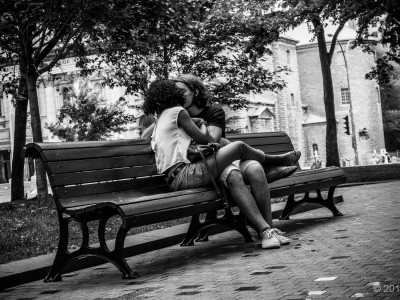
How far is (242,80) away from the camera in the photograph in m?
26.5

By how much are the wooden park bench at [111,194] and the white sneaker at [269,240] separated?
0.46 m

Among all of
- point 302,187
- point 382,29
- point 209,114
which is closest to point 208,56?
point 382,29

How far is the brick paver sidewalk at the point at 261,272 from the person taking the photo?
5.08 m

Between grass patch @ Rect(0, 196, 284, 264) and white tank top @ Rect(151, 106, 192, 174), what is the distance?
1744mm

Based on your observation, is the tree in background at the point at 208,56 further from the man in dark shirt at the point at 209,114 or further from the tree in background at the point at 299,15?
the man in dark shirt at the point at 209,114

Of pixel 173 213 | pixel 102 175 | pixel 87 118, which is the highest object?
pixel 87 118

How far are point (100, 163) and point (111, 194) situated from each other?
1.02 feet

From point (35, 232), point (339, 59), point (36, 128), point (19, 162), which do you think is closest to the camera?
point (35, 232)

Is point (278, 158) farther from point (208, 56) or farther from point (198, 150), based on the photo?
point (208, 56)

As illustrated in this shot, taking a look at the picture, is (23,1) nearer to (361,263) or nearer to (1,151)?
(361,263)

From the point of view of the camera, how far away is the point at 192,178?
734 centimetres

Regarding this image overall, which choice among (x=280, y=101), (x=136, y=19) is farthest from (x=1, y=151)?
(x=136, y=19)

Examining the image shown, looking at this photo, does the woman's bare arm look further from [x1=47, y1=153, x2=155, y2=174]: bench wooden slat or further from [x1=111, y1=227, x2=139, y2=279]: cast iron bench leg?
[x1=111, y1=227, x2=139, y2=279]: cast iron bench leg

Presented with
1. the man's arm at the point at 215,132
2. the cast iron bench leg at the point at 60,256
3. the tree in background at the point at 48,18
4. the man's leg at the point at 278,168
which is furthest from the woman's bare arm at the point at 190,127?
the tree in background at the point at 48,18
